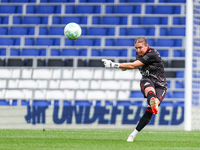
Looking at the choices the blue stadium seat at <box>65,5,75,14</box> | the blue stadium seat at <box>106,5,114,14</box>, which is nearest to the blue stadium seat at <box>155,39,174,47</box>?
the blue stadium seat at <box>106,5,114,14</box>

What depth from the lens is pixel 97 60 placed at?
1255cm

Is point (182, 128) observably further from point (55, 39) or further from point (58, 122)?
point (55, 39)

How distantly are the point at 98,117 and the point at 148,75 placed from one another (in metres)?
4.08

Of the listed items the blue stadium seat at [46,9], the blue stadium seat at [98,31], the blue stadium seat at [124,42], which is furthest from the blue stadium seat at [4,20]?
the blue stadium seat at [124,42]

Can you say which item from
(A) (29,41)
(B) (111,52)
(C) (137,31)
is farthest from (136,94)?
(A) (29,41)

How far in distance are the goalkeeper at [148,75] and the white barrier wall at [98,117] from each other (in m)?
3.87

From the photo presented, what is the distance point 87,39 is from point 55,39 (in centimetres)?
109

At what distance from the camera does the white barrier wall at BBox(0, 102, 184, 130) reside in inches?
380

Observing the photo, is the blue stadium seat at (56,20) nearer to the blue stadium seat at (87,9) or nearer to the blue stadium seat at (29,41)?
the blue stadium seat at (87,9)

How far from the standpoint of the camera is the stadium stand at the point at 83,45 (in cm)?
1177

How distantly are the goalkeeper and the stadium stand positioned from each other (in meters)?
5.61

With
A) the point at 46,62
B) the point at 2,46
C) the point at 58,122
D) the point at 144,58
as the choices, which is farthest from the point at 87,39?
the point at 144,58

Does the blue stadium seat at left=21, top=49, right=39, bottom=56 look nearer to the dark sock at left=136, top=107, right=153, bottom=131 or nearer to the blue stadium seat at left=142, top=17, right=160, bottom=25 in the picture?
the blue stadium seat at left=142, top=17, right=160, bottom=25

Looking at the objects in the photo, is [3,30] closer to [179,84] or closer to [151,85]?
[179,84]
